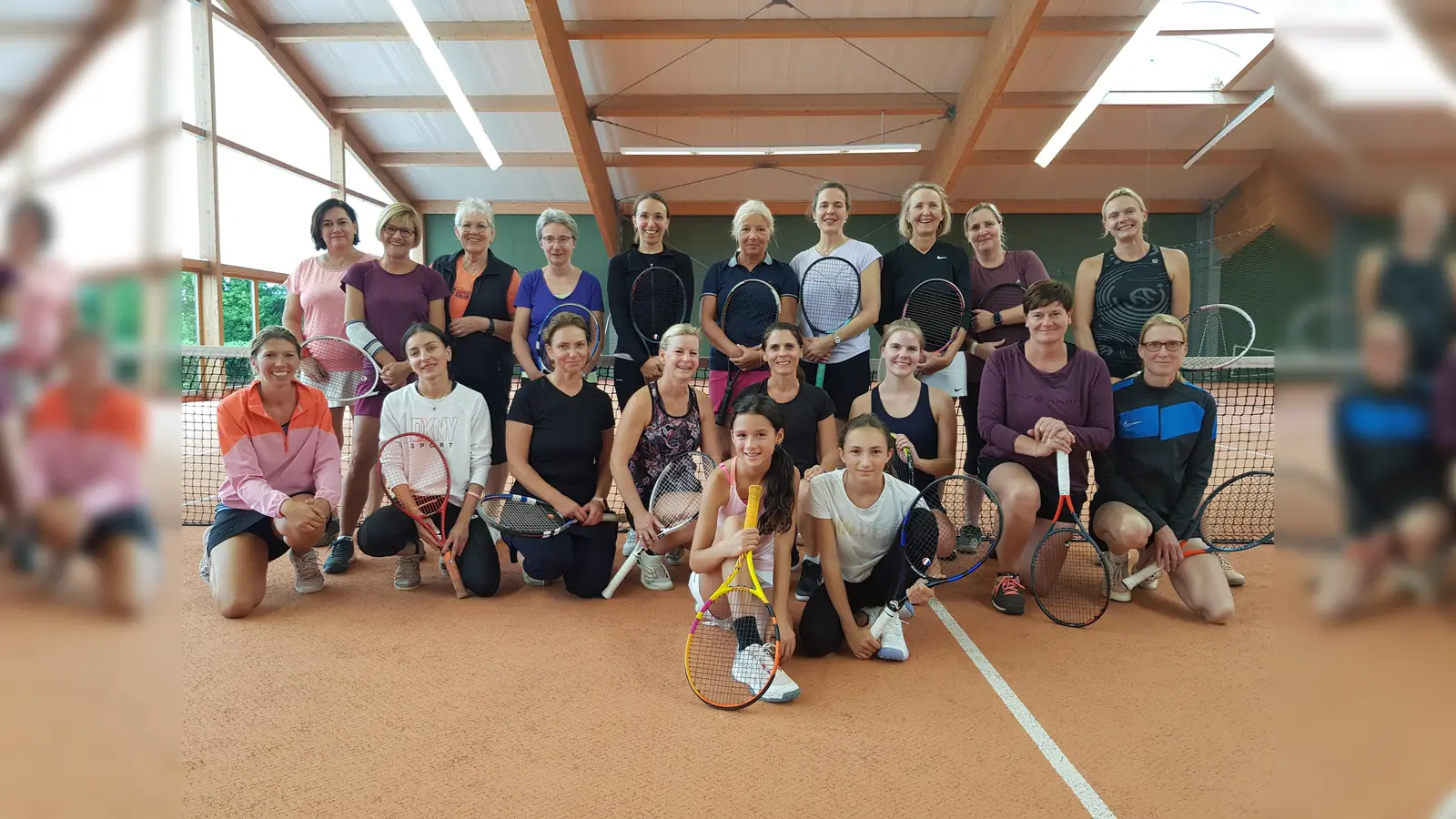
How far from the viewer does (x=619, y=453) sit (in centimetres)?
387

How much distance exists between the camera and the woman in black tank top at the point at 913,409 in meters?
3.86

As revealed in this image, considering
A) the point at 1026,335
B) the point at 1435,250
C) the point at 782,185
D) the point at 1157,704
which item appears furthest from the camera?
the point at 782,185

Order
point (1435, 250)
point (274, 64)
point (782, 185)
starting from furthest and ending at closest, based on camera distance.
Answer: point (782, 185) < point (274, 64) < point (1435, 250)

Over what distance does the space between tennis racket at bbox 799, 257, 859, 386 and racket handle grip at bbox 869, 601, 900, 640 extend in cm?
154

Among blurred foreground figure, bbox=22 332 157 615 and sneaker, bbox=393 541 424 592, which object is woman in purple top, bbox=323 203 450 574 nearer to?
sneaker, bbox=393 541 424 592

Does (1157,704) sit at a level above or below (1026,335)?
below

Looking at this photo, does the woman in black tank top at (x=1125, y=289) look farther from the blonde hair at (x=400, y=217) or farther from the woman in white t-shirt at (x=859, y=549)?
the blonde hair at (x=400, y=217)

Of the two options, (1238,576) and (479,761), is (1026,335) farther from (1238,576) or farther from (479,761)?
(479,761)

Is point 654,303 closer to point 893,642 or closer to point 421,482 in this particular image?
point 421,482

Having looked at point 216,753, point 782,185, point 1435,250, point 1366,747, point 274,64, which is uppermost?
point 274,64

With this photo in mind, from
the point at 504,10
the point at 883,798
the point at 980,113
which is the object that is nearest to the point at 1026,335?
the point at 883,798

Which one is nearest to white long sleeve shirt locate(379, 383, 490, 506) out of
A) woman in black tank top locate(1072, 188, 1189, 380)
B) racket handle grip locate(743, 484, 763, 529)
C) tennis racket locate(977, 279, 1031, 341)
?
racket handle grip locate(743, 484, 763, 529)

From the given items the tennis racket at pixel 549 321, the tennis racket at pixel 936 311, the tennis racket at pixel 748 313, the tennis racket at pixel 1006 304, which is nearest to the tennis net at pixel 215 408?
the tennis racket at pixel 549 321

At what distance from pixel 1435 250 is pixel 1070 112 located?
13.8 metres
